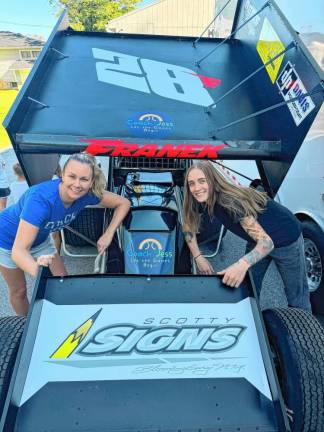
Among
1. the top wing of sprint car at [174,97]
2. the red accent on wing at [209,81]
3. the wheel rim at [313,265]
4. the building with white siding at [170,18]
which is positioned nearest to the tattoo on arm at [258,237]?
the top wing of sprint car at [174,97]

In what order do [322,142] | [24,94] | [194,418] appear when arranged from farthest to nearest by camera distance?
1. [322,142]
2. [24,94]
3. [194,418]

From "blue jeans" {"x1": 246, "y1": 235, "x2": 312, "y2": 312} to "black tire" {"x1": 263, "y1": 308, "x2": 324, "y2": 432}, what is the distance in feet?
2.01

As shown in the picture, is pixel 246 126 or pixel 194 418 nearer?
pixel 194 418

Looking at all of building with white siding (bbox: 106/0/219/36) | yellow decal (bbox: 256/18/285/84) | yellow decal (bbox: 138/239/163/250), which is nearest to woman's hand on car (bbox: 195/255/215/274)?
yellow decal (bbox: 138/239/163/250)

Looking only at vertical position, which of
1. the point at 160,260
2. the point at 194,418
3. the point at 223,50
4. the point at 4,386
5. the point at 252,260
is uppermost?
the point at 223,50

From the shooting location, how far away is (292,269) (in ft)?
8.77

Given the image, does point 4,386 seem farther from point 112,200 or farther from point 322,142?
point 322,142

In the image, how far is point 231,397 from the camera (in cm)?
167

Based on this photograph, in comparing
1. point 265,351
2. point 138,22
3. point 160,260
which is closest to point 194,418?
point 265,351

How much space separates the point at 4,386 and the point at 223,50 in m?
3.80

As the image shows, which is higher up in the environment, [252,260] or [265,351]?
[252,260]

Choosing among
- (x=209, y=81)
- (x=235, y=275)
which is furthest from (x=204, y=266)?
(x=209, y=81)

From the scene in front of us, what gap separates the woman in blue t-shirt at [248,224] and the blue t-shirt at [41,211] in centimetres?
72

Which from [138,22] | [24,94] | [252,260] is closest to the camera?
[252,260]
